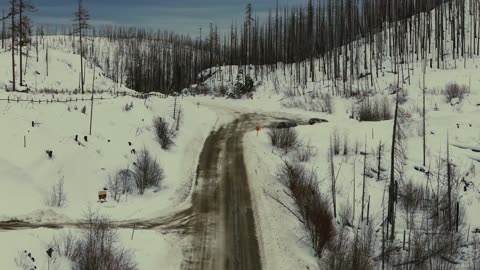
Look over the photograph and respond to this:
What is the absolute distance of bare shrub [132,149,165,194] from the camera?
18.1 meters

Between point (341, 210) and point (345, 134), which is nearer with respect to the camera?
point (341, 210)

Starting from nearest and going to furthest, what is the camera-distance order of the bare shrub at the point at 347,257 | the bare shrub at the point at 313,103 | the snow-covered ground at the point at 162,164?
1. the bare shrub at the point at 347,257
2. the snow-covered ground at the point at 162,164
3. the bare shrub at the point at 313,103

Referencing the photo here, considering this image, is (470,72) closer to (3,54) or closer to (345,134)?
(345,134)

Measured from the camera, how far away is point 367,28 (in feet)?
252

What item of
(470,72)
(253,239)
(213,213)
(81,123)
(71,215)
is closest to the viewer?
(253,239)

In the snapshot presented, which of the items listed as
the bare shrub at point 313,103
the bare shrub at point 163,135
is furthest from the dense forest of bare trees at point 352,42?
the bare shrub at point 163,135

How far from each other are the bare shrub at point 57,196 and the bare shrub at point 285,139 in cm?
1334

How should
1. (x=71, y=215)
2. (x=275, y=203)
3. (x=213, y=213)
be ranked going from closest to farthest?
1. (x=71, y=215)
2. (x=213, y=213)
3. (x=275, y=203)

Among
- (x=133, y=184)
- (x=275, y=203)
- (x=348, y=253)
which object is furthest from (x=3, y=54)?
(x=348, y=253)

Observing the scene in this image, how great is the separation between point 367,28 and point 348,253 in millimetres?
72022

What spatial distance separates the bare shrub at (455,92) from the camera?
36062mm

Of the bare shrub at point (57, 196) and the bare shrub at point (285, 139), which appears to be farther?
the bare shrub at point (285, 139)

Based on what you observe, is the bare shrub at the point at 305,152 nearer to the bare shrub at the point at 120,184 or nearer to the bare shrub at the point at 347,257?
the bare shrub at the point at 120,184

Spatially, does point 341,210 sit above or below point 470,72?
below
